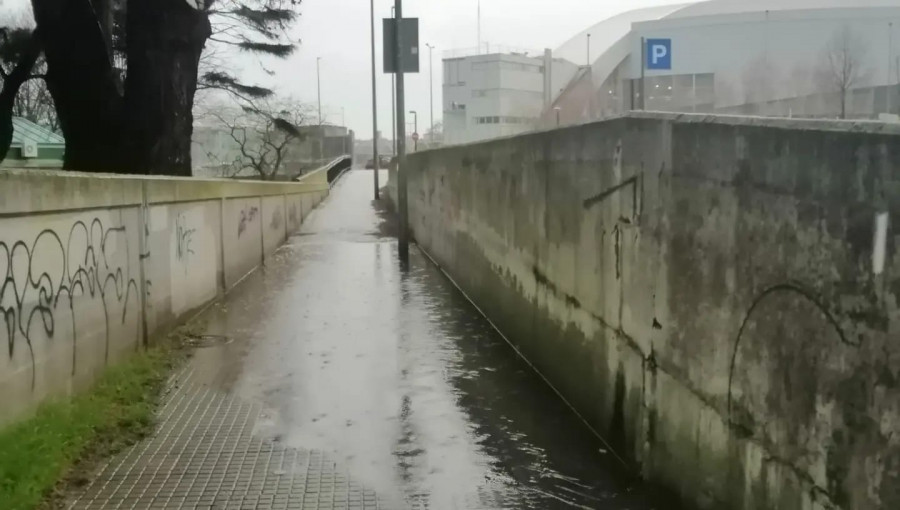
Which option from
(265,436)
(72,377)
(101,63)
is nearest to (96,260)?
(72,377)

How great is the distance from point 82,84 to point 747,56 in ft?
207

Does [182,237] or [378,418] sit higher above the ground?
[182,237]

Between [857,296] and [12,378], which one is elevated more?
[857,296]

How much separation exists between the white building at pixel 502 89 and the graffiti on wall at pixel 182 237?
5989cm

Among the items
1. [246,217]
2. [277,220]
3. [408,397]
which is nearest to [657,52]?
[277,220]

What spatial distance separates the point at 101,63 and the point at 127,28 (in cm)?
151

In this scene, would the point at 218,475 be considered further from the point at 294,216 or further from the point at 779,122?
the point at 294,216

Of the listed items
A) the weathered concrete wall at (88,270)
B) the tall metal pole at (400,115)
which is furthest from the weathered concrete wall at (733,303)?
the tall metal pole at (400,115)

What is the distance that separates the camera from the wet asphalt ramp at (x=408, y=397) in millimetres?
5344

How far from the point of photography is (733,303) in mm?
4160

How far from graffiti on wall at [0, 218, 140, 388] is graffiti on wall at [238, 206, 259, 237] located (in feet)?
23.3

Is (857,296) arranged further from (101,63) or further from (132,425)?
(101,63)

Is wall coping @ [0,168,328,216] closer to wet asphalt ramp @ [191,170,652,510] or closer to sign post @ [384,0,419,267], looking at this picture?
wet asphalt ramp @ [191,170,652,510]

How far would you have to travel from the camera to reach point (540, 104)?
3066 inches
